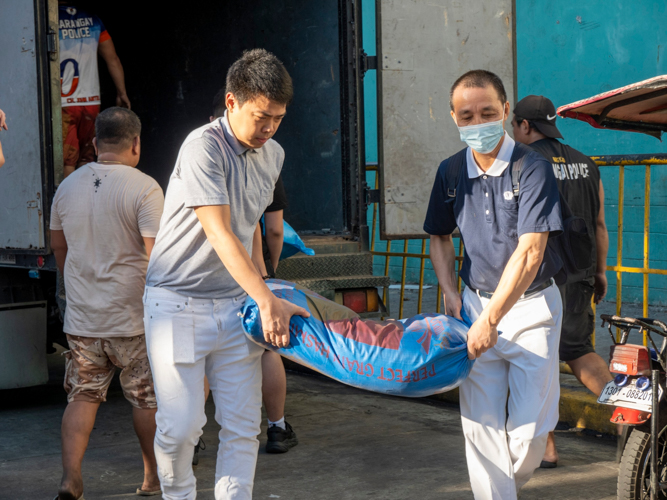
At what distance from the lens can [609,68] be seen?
8461 millimetres

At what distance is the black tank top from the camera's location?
4098mm

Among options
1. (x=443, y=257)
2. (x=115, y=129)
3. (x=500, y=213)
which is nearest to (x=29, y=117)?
(x=115, y=129)

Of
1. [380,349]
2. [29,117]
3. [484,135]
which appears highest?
[29,117]

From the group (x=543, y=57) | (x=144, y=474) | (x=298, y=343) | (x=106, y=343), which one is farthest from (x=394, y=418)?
(x=543, y=57)

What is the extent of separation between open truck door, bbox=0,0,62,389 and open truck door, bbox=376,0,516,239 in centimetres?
192

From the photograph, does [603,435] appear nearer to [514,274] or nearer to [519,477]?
[519,477]

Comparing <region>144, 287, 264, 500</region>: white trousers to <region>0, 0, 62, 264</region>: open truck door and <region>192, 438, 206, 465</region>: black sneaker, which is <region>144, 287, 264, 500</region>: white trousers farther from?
<region>0, 0, 62, 264</region>: open truck door

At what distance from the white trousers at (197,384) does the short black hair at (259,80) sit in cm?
75

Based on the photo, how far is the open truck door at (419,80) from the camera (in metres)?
5.06

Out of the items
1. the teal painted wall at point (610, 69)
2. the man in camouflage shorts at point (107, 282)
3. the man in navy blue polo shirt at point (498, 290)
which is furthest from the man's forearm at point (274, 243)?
the teal painted wall at point (610, 69)

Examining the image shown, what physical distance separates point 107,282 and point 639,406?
2310mm

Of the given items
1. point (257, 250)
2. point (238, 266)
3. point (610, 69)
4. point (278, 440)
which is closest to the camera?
point (238, 266)

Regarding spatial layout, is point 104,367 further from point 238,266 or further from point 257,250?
point 238,266

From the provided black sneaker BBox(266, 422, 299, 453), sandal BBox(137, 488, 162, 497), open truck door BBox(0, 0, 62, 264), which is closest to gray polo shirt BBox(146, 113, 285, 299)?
sandal BBox(137, 488, 162, 497)
